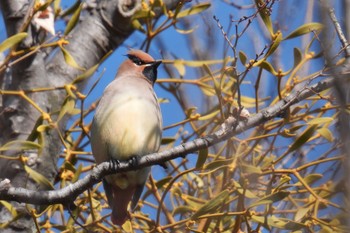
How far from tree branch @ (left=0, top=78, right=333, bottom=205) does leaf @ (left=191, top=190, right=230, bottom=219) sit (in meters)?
0.24

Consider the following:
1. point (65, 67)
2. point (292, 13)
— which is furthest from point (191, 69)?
point (292, 13)

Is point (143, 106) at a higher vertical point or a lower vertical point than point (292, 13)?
lower

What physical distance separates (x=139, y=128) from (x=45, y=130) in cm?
38

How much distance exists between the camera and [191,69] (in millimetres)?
3082

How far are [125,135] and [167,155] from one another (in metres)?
0.65

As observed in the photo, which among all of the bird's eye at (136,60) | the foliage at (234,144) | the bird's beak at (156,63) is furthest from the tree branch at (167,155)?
the bird's eye at (136,60)

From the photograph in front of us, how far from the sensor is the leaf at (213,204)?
7.33 feet

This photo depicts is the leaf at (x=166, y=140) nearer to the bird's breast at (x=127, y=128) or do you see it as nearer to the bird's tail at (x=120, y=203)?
the bird's breast at (x=127, y=128)

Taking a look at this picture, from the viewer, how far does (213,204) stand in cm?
225

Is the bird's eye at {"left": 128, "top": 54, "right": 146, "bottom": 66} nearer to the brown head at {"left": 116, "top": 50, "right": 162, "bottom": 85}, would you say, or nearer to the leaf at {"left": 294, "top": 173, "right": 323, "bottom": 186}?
the brown head at {"left": 116, "top": 50, "right": 162, "bottom": 85}

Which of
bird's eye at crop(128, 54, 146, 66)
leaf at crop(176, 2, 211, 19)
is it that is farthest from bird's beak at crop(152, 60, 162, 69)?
leaf at crop(176, 2, 211, 19)

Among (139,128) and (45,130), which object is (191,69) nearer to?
(139,128)

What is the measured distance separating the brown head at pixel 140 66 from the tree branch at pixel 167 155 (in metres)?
0.86

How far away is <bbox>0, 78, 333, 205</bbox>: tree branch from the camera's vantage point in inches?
79.2
